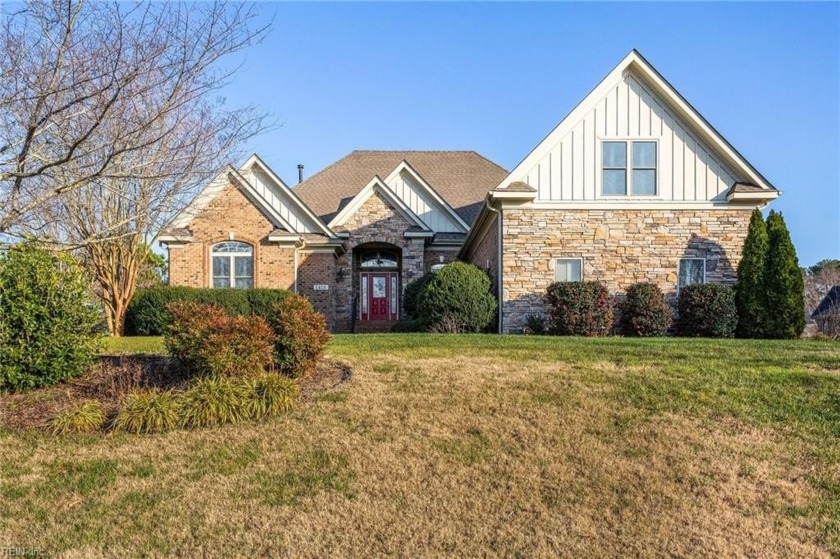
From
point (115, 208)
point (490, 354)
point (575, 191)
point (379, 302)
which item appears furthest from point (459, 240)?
point (490, 354)

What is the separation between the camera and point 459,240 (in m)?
22.3

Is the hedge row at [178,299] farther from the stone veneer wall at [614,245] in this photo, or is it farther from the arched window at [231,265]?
the stone veneer wall at [614,245]

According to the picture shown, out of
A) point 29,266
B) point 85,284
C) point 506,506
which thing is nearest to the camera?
point 506,506

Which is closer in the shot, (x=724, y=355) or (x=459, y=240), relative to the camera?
(x=724, y=355)

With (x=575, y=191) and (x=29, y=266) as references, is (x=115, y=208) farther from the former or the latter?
(x=575, y=191)

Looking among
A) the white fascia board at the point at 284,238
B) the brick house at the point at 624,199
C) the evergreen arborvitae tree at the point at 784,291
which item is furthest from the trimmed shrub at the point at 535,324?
the white fascia board at the point at 284,238

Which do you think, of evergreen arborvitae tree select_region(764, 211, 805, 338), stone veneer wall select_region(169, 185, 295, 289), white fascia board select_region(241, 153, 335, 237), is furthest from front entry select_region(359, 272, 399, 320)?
evergreen arborvitae tree select_region(764, 211, 805, 338)

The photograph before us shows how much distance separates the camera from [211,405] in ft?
21.8

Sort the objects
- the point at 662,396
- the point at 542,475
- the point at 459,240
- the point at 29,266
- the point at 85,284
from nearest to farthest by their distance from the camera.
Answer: the point at 542,475, the point at 662,396, the point at 29,266, the point at 85,284, the point at 459,240

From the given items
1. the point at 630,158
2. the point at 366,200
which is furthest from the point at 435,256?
the point at 630,158

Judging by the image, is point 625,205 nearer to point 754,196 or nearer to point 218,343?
point 754,196

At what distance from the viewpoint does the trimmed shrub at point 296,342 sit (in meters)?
8.02

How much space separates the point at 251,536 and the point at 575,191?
1241 cm

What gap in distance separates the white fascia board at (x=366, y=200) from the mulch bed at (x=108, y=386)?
12939mm
